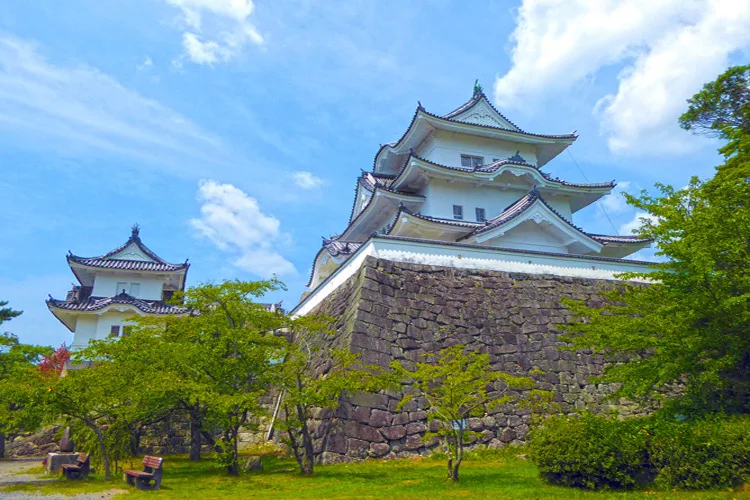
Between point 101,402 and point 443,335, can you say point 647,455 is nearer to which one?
point 443,335

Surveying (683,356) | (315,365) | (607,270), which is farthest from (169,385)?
(607,270)

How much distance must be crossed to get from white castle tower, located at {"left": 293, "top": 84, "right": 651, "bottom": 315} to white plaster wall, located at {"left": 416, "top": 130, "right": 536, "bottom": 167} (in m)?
0.04

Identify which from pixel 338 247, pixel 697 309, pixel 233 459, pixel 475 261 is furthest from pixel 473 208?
pixel 233 459

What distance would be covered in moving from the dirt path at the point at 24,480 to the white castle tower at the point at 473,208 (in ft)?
27.3

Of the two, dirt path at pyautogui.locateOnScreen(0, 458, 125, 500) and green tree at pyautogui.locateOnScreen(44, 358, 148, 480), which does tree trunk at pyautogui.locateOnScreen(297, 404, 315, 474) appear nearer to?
green tree at pyautogui.locateOnScreen(44, 358, 148, 480)

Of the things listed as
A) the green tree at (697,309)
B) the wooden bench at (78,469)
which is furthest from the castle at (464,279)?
the wooden bench at (78,469)

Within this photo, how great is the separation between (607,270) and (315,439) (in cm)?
1044

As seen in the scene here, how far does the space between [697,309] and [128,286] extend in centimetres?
2425

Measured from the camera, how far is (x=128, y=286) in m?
25.7

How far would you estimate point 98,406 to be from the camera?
11.0 meters

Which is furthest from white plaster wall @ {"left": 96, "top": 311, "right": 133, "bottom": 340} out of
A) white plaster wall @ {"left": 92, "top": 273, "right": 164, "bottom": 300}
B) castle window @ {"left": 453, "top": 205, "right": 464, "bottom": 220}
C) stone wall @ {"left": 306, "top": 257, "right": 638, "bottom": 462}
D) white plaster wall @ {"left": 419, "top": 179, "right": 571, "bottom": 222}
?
castle window @ {"left": 453, "top": 205, "right": 464, "bottom": 220}

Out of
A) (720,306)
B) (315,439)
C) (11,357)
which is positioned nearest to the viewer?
(720,306)

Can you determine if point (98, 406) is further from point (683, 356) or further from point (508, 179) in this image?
point (508, 179)

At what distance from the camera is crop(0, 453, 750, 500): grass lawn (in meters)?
7.52
